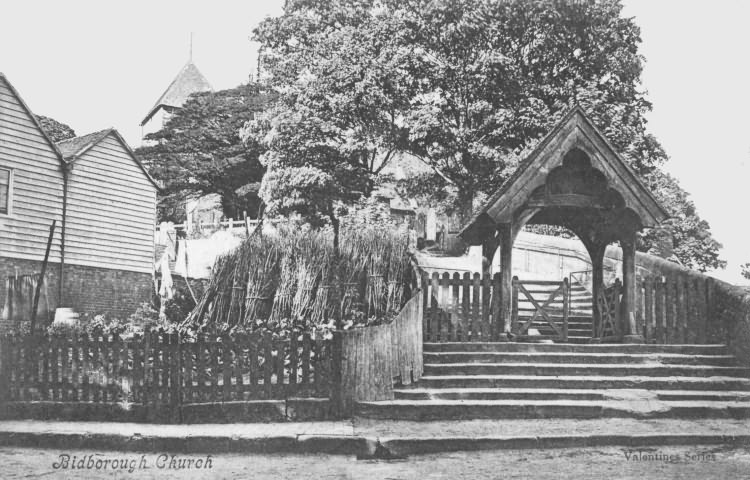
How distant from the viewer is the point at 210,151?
57.1 m

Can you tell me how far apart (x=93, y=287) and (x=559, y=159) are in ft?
56.0

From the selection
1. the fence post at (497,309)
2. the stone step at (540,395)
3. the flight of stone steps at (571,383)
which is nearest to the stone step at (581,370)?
the flight of stone steps at (571,383)

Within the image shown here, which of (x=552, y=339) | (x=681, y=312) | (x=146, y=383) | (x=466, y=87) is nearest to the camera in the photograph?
(x=146, y=383)

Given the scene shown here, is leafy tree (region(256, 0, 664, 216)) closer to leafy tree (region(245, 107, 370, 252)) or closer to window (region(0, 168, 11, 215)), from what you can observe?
leafy tree (region(245, 107, 370, 252))

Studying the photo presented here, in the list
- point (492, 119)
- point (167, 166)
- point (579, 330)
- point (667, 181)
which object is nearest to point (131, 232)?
point (492, 119)

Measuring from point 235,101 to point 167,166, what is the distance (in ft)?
23.4

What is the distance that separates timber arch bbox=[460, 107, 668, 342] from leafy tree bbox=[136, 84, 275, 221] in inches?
1688

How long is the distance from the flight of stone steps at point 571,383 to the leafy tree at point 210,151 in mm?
43976

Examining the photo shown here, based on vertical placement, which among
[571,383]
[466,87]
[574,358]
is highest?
[466,87]

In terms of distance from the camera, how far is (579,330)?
1714cm

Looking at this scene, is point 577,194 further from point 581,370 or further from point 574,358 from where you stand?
point 581,370

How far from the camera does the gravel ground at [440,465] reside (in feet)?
26.2

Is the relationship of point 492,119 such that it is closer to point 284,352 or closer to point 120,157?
point 120,157

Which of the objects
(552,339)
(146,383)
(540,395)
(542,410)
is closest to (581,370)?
(540,395)
